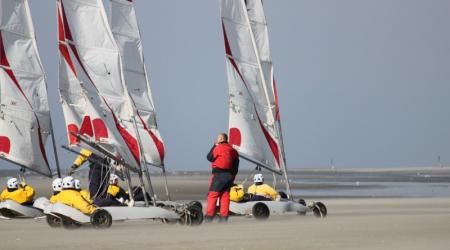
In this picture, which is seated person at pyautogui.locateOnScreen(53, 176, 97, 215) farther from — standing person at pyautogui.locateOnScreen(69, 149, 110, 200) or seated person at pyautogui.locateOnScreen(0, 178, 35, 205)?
seated person at pyautogui.locateOnScreen(0, 178, 35, 205)

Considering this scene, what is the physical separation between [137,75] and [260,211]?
4.48 meters

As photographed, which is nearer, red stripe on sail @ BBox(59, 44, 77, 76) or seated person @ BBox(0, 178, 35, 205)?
red stripe on sail @ BBox(59, 44, 77, 76)

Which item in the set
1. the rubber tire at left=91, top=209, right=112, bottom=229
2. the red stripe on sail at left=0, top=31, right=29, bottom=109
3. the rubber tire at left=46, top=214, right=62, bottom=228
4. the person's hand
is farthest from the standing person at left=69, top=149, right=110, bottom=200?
the red stripe on sail at left=0, top=31, right=29, bottom=109

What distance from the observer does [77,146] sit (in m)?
26.0

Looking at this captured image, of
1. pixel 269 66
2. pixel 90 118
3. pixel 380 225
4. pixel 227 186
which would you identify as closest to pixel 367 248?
pixel 380 225

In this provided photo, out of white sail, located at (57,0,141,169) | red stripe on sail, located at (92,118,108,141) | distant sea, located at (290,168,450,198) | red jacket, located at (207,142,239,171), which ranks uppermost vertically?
white sail, located at (57,0,141,169)

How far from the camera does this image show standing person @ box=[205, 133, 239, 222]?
81.9ft

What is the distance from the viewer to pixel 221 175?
82.0 feet

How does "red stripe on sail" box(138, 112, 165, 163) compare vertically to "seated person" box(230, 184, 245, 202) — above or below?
above

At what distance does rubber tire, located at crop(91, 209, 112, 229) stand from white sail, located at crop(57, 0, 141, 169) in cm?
238

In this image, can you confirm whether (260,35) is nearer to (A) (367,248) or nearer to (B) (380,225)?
(B) (380,225)

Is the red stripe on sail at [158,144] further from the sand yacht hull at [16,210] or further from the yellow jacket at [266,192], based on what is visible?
the sand yacht hull at [16,210]

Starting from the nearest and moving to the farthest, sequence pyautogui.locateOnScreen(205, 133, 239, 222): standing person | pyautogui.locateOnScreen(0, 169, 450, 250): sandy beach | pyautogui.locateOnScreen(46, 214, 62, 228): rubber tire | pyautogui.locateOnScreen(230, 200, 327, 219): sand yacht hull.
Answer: pyautogui.locateOnScreen(0, 169, 450, 250): sandy beach
pyautogui.locateOnScreen(46, 214, 62, 228): rubber tire
pyautogui.locateOnScreen(205, 133, 239, 222): standing person
pyautogui.locateOnScreen(230, 200, 327, 219): sand yacht hull

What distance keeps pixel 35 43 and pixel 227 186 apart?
32.5 feet
